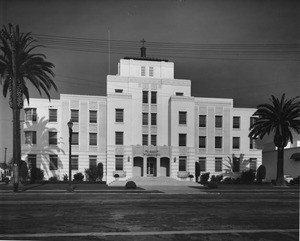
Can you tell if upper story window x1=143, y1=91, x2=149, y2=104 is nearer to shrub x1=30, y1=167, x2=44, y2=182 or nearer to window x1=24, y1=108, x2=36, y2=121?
window x1=24, y1=108, x2=36, y2=121

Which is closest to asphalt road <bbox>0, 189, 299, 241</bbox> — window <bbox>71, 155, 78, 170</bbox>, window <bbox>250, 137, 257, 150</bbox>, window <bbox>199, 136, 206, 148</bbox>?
window <bbox>71, 155, 78, 170</bbox>

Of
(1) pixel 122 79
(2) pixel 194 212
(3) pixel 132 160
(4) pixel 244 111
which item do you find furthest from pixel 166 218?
(4) pixel 244 111

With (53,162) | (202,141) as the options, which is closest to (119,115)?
(53,162)

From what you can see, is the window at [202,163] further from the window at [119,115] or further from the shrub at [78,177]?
the shrub at [78,177]

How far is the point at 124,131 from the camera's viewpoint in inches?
1907

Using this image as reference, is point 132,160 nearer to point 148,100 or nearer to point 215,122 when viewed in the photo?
point 148,100

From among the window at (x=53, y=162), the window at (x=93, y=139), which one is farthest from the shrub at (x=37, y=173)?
the window at (x=93, y=139)

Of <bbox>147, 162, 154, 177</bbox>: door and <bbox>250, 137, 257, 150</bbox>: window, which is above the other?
<bbox>250, 137, 257, 150</bbox>: window

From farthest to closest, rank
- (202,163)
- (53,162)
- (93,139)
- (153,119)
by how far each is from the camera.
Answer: (202,163), (153,119), (93,139), (53,162)

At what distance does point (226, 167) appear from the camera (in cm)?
5166

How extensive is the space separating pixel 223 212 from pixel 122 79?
36583 mm

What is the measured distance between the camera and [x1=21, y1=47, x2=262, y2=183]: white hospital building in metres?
47.7

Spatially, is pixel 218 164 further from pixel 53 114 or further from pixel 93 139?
pixel 53 114

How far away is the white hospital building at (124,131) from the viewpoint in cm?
4772
